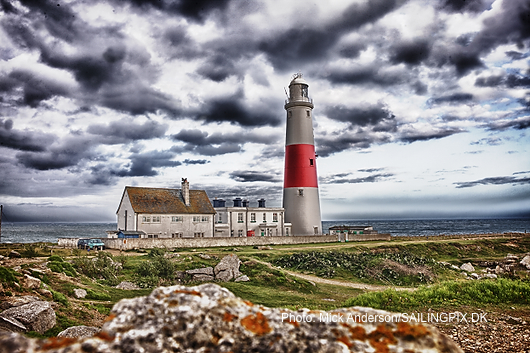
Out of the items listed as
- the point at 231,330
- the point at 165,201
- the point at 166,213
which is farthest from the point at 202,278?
the point at 165,201

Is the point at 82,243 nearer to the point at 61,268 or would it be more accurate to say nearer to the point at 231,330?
the point at 61,268

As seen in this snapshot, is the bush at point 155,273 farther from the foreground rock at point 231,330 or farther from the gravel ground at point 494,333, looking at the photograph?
the foreground rock at point 231,330

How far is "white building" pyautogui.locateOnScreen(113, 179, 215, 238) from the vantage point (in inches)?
1646

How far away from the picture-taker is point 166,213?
43.3 m

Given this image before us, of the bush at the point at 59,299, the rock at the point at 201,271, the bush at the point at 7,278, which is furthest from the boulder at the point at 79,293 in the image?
the rock at the point at 201,271

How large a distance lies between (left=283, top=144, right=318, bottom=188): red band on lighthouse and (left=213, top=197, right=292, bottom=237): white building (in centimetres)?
577

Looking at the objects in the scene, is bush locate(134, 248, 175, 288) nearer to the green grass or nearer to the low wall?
the green grass

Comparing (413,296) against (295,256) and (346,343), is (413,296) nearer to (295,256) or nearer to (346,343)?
(346,343)

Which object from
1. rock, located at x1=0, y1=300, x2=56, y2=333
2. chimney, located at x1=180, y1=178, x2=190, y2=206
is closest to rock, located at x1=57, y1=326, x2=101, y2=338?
rock, located at x1=0, y1=300, x2=56, y2=333

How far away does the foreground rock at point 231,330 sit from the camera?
3.03 metres

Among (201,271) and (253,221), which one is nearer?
(201,271)

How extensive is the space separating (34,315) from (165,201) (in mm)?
36080

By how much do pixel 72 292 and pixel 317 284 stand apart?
47.5ft

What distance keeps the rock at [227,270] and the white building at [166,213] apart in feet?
62.8
